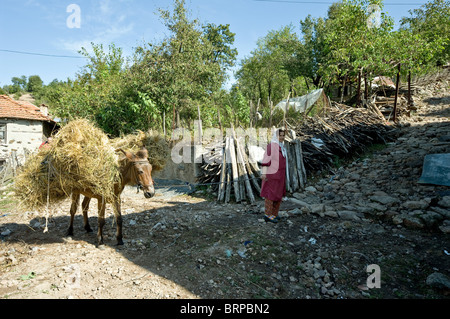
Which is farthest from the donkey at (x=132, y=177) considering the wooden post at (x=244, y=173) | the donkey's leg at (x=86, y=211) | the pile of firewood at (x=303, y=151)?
the wooden post at (x=244, y=173)

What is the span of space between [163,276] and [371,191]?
5.38 meters

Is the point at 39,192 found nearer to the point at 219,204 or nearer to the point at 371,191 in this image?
the point at 219,204

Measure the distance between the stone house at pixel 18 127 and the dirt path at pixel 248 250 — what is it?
13.1 meters

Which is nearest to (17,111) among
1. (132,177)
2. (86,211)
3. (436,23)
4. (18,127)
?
(18,127)

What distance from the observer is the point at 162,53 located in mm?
12312

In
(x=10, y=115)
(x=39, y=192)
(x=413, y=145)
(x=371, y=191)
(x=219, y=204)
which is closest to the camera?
(x=39, y=192)

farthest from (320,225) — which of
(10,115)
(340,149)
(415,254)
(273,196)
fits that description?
(10,115)

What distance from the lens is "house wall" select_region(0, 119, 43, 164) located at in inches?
631

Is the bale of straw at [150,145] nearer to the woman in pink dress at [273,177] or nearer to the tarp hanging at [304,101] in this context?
the woman in pink dress at [273,177]

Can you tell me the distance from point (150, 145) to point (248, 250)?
2452 millimetres

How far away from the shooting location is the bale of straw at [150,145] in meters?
4.08

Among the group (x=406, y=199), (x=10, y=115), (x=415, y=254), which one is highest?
(x=10, y=115)

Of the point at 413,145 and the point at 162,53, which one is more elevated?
the point at 162,53

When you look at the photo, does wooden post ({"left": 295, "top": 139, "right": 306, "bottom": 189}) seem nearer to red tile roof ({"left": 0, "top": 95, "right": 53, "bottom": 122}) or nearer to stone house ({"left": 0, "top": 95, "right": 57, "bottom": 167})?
stone house ({"left": 0, "top": 95, "right": 57, "bottom": 167})
